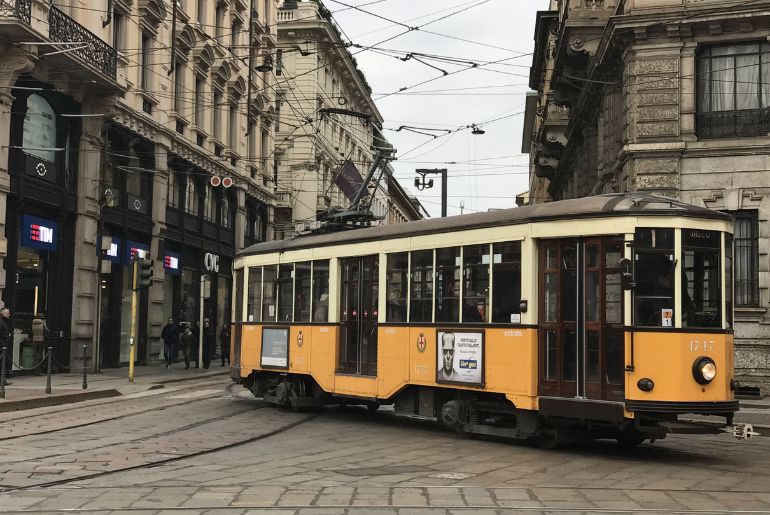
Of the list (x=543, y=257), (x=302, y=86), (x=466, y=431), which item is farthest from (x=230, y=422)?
(x=302, y=86)

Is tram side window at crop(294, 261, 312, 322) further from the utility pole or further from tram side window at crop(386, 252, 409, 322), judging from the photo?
the utility pole

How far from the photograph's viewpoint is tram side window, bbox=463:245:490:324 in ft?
38.5

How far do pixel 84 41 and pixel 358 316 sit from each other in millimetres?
12746

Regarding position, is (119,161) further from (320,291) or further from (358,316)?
(358,316)

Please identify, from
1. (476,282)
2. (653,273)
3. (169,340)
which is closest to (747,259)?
(476,282)

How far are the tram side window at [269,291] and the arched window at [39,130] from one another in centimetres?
858

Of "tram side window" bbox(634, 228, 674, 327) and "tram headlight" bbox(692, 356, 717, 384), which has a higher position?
"tram side window" bbox(634, 228, 674, 327)

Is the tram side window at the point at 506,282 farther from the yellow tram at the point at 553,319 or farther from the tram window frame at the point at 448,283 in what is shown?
the tram window frame at the point at 448,283

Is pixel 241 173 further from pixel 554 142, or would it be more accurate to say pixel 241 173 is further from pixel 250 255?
pixel 250 255

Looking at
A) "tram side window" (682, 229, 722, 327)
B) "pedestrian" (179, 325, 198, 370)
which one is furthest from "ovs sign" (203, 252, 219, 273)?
"tram side window" (682, 229, 722, 327)

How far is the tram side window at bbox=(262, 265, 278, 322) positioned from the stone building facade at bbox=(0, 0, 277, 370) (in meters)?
7.20

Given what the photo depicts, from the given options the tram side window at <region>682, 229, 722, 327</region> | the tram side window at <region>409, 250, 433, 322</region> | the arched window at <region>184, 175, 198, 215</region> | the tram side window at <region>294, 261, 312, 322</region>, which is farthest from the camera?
the arched window at <region>184, 175, 198, 215</region>

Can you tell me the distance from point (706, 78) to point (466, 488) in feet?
48.1

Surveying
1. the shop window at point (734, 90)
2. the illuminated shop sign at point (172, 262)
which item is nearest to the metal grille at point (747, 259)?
the shop window at point (734, 90)
